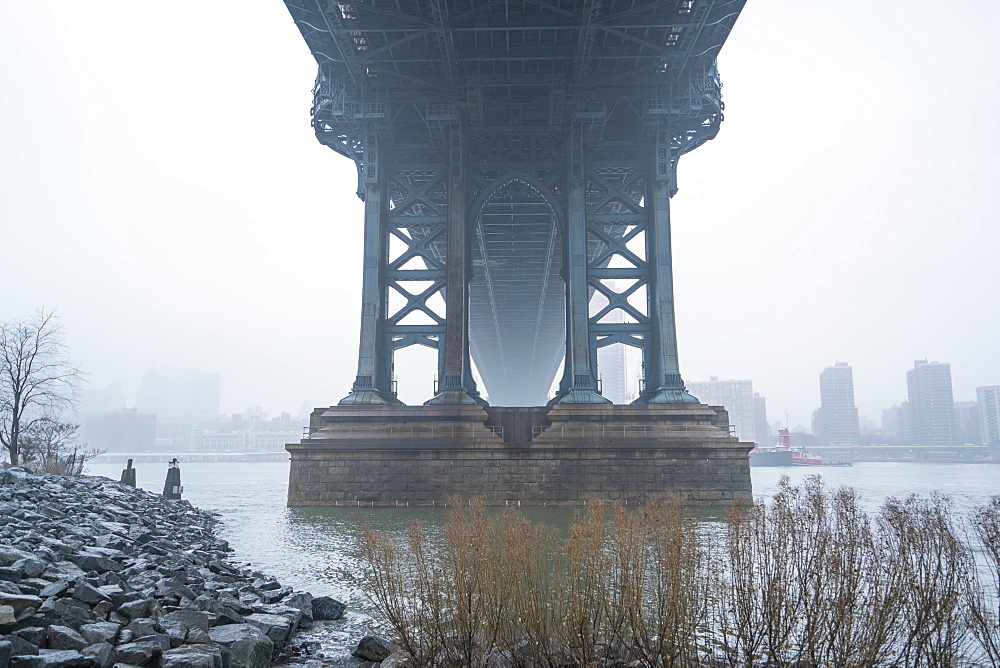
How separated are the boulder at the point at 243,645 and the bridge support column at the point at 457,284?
81.0ft

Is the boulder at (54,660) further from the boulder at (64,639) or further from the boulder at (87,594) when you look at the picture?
the boulder at (87,594)

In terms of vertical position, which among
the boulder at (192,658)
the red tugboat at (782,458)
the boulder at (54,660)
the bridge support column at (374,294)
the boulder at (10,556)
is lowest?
the red tugboat at (782,458)

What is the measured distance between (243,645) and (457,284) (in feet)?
89.2

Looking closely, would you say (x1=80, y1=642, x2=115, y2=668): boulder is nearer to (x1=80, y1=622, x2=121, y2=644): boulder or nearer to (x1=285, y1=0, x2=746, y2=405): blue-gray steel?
(x1=80, y1=622, x2=121, y2=644): boulder

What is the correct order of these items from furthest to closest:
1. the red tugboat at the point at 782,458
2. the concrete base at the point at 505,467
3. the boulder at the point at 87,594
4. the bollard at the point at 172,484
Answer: the red tugboat at the point at 782,458, the bollard at the point at 172,484, the concrete base at the point at 505,467, the boulder at the point at 87,594

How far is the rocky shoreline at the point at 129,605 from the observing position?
240 inches

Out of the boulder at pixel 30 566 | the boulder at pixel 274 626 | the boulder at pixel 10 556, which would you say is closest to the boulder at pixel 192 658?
the boulder at pixel 274 626

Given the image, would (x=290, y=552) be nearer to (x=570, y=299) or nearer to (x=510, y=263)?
(x=570, y=299)

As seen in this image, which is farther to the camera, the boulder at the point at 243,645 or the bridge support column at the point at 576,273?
the bridge support column at the point at 576,273

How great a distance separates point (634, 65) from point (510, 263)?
3133 centimetres

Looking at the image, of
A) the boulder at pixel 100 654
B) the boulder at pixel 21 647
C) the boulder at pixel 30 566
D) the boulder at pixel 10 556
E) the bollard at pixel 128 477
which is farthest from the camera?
the bollard at pixel 128 477

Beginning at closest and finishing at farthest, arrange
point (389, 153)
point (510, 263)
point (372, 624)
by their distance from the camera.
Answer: point (372, 624) → point (389, 153) → point (510, 263)

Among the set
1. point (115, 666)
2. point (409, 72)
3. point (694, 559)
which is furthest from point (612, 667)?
point (409, 72)

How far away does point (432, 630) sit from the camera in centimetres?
→ 605
